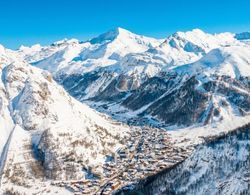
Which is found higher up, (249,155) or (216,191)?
(249,155)

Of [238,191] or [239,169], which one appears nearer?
[238,191]

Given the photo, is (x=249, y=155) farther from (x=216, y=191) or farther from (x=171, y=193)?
(x=171, y=193)

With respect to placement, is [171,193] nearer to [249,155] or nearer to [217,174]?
[217,174]

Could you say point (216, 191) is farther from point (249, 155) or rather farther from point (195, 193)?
point (249, 155)

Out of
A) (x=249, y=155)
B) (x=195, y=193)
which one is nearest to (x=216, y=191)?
(x=195, y=193)

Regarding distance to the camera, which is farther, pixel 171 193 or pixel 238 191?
pixel 171 193

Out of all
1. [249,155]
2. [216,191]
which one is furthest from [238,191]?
[249,155]

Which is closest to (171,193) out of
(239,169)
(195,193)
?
(195,193)

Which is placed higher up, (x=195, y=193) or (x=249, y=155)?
(x=249, y=155)
